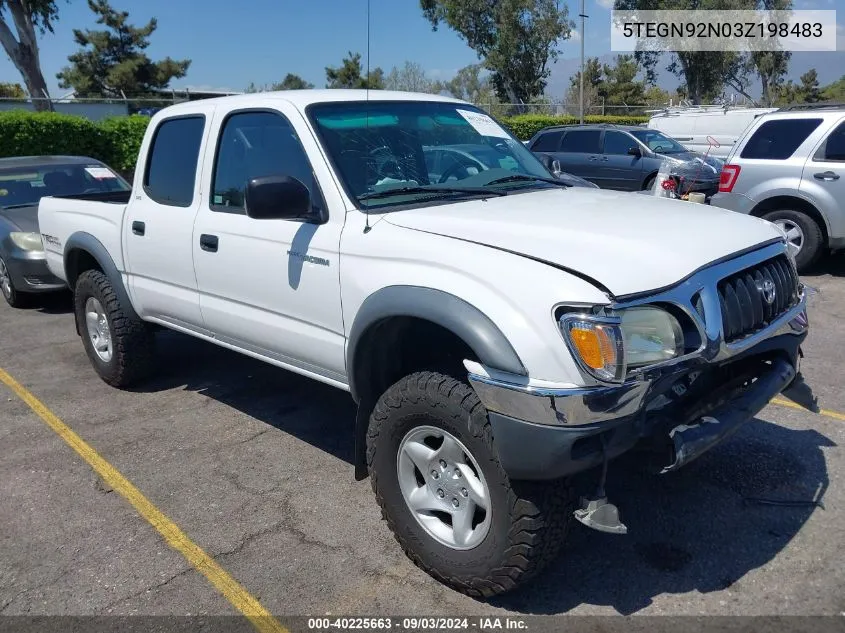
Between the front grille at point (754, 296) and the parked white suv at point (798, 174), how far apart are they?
497 centimetres

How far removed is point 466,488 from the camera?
296 centimetres

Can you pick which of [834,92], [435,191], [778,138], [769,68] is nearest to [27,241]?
[435,191]

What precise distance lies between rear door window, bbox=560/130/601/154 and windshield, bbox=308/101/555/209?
11.2 meters

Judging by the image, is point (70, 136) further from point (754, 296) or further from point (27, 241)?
point (754, 296)

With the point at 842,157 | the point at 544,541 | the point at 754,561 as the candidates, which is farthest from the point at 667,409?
the point at 842,157

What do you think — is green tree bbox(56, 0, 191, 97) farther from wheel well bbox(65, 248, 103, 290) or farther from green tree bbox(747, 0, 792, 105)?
wheel well bbox(65, 248, 103, 290)

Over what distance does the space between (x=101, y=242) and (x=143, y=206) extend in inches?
24.4

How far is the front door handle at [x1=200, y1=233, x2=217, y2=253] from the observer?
4.15 meters

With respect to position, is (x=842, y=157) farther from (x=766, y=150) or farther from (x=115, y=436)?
(x=115, y=436)

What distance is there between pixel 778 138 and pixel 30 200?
8.60 meters

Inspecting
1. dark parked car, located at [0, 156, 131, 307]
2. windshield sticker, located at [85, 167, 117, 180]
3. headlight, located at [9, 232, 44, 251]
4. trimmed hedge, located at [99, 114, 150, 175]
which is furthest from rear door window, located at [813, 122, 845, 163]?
trimmed hedge, located at [99, 114, 150, 175]

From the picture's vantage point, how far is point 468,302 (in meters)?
2.78

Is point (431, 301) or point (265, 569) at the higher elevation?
point (431, 301)

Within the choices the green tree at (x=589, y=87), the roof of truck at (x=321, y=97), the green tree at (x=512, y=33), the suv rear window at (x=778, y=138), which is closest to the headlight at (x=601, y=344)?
the roof of truck at (x=321, y=97)
